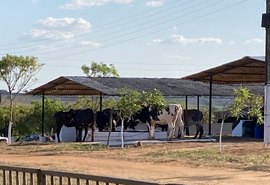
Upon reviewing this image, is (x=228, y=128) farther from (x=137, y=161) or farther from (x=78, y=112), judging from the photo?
(x=137, y=161)

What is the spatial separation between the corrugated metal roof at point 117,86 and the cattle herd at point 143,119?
1327 mm

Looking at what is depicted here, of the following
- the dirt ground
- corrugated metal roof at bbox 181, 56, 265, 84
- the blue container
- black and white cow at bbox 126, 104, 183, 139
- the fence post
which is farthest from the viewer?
the blue container

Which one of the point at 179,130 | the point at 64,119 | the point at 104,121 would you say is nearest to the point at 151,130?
the point at 179,130

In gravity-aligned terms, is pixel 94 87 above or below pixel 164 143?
above

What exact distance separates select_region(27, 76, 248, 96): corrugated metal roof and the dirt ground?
715 centimetres

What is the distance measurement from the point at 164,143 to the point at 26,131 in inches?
932

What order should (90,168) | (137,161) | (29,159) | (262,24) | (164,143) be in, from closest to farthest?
(90,168), (137,161), (29,159), (262,24), (164,143)

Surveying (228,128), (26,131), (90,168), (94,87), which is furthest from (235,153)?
(26,131)

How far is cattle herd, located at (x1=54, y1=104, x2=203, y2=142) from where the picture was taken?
3425cm

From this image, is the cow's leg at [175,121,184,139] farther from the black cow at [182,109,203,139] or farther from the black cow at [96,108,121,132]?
the black cow at [96,108,121,132]

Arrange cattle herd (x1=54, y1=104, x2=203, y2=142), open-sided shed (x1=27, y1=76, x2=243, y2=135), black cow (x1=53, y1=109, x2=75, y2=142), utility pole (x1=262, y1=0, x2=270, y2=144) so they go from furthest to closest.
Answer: black cow (x1=53, y1=109, x2=75, y2=142) < open-sided shed (x1=27, y1=76, x2=243, y2=135) < cattle herd (x1=54, y1=104, x2=203, y2=142) < utility pole (x1=262, y1=0, x2=270, y2=144)

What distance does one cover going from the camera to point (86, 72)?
56688 millimetres

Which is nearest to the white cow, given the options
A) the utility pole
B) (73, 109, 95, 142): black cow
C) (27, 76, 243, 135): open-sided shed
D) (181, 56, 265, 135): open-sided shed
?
(27, 76, 243, 135): open-sided shed

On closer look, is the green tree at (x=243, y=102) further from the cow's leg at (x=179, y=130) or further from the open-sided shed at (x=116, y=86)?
the open-sided shed at (x=116, y=86)
